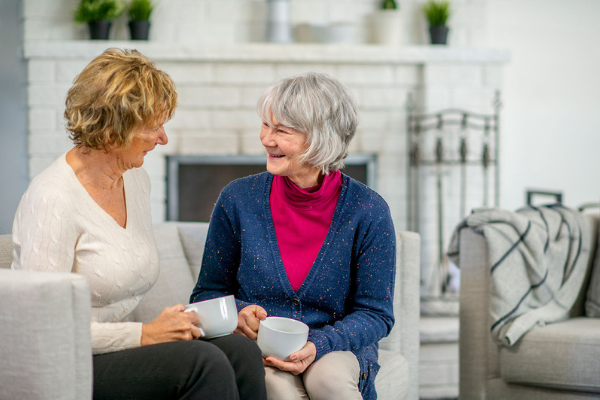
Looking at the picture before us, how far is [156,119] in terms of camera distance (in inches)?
47.9

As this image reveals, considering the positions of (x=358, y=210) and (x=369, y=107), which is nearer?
(x=358, y=210)

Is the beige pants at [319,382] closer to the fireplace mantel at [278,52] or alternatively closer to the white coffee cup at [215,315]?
the white coffee cup at [215,315]

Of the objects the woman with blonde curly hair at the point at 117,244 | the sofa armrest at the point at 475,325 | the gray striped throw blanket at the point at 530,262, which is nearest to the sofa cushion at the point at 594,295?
the gray striped throw blanket at the point at 530,262

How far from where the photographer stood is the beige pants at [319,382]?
3.84 feet

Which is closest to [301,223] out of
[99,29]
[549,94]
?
[99,29]

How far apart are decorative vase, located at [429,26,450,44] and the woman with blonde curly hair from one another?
2.01 m

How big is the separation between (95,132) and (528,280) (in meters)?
1.39

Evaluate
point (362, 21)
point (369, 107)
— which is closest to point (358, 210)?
point (369, 107)

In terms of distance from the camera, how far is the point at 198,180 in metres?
2.98

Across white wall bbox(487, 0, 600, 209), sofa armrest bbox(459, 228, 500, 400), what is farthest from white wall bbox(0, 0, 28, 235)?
white wall bbox(487, 0, 600, 209)

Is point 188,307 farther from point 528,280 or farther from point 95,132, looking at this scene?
point 528,280

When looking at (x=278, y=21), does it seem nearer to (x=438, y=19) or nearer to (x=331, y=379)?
(x=438, y=19)

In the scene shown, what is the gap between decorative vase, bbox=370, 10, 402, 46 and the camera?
9.58 feet

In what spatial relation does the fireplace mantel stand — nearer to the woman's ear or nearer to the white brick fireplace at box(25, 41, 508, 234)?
the white brick fireplace at box(25, 41, 508, 234)
